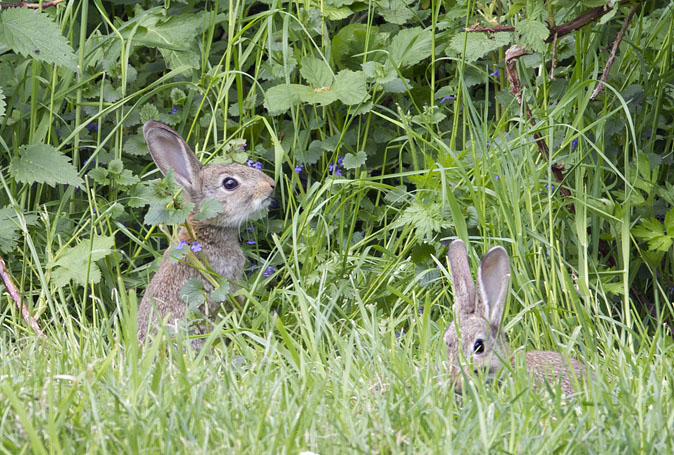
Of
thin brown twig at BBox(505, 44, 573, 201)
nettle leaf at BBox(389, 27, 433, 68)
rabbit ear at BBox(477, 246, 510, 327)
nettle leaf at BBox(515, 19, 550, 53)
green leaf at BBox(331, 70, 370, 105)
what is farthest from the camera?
nettle leaf at BBox(389, 27, 433, 68)

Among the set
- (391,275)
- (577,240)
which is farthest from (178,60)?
(577,240)

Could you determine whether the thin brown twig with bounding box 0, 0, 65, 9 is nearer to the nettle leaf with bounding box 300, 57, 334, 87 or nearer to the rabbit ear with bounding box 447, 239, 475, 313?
the nettle leaf with bounding box 300, 57, 334, 87

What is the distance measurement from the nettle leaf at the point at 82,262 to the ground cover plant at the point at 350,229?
0.01 metres

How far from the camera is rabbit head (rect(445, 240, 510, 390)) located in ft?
10.4

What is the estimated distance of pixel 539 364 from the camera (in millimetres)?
3125

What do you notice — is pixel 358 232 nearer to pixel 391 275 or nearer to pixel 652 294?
pixel 391 275

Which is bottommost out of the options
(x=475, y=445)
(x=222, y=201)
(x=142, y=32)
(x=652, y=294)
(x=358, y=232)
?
(x=652, y=294)

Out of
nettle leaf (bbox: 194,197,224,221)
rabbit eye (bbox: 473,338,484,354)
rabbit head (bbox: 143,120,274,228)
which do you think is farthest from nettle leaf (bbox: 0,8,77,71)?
rabbit eye (bbox: 473,338,484,354)

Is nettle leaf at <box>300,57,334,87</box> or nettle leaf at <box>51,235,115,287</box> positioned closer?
nettle leaf at <box>51,235,115,287</box>

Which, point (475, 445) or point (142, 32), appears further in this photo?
point (142, 32)

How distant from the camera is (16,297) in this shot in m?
3.94

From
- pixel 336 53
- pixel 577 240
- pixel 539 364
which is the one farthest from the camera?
pixel 336 53

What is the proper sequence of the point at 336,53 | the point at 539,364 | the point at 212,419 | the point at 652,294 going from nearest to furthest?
the point at 212,419 → the point at 539,364 → the point at 652,294 → the point at 336,53

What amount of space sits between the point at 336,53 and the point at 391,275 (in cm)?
141
